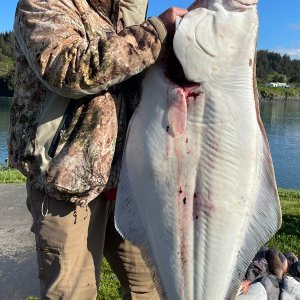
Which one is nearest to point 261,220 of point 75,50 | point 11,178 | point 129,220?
point 129,220

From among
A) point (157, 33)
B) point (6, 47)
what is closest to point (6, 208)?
point (157, 33)

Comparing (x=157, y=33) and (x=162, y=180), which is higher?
(x=157, y=33)

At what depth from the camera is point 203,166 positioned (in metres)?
2.22

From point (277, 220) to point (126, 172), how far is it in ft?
2.54

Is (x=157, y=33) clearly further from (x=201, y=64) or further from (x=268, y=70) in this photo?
(x=268, y=70)

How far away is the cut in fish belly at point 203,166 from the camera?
6.84 feet

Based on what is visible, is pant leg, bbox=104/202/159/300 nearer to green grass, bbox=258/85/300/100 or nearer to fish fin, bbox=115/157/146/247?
fish fin, bbox=115/157/146/247

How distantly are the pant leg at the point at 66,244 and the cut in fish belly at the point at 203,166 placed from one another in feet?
0.63

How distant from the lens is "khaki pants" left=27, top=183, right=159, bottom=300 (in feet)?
7.75

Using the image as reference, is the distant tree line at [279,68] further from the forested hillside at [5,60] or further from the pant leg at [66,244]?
the pant leg at [66,244]

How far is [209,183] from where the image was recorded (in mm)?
2236

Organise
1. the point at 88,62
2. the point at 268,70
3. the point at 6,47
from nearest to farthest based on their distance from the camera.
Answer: the point at 88,62 < the point at 6,47 < the point at 268,70

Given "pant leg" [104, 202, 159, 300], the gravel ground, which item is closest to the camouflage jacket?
"pant leg" [104, 202, 159, 300]

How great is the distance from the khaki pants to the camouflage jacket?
109 mm
